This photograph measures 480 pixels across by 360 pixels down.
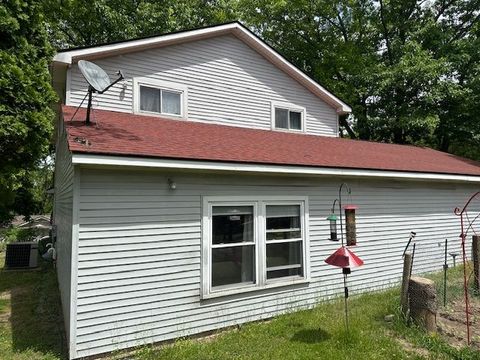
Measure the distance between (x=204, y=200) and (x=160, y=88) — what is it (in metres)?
4.67

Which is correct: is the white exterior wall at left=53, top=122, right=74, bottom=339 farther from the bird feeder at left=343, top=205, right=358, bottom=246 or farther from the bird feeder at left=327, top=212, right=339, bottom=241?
the bird feeder at left=343, top=205, right=358, bottom=246

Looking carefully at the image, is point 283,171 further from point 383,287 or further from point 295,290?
point 383,287

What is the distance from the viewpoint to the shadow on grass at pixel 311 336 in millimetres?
5363

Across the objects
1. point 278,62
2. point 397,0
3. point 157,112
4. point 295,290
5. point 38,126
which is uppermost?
point 397,0

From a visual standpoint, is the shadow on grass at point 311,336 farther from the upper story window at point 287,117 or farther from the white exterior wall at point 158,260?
the upper story window at point 287,117

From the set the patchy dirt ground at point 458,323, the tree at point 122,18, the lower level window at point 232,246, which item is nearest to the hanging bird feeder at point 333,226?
the lower level window at point 232,246

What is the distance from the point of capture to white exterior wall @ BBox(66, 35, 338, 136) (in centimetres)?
891

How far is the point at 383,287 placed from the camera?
27.5 feet

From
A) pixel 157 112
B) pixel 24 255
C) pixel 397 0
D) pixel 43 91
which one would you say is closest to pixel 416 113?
pixel 397 0

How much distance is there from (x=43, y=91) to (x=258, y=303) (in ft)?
23.0

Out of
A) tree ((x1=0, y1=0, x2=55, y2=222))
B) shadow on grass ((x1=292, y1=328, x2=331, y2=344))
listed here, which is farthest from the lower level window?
tree ((x1=0, y1=0, x2=55, y2=222))

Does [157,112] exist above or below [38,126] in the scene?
above

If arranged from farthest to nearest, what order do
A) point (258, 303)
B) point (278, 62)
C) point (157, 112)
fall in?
point (278, 62) → point (157, 112) → point (258, 303)

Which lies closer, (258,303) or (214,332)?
(214,332)
